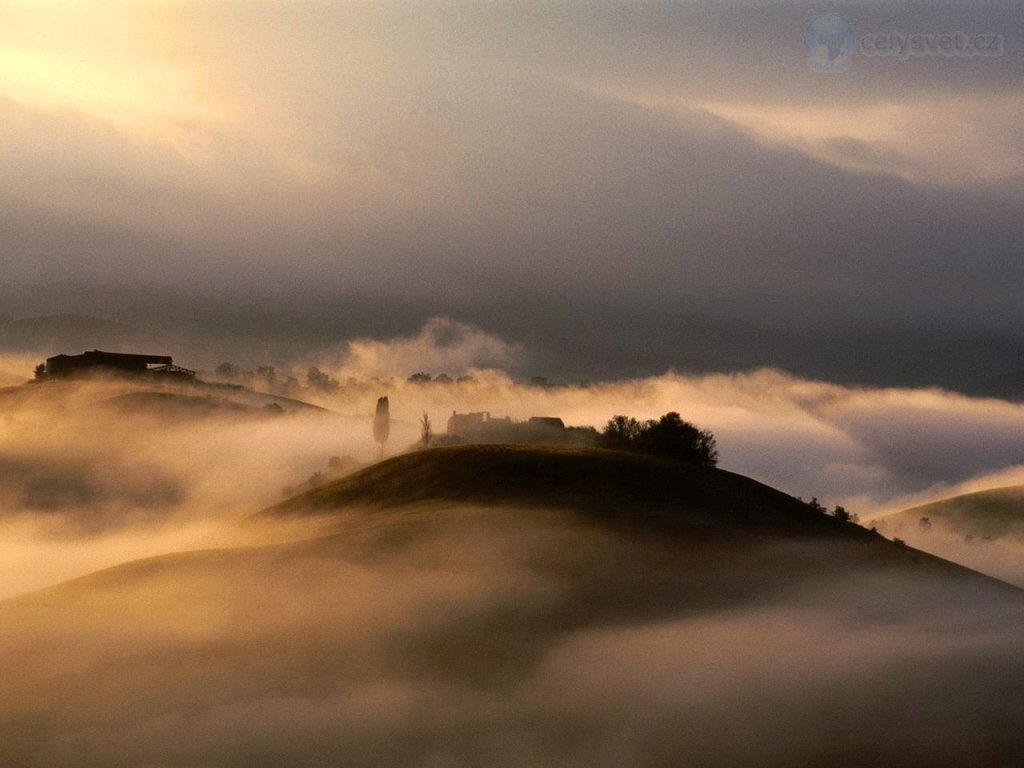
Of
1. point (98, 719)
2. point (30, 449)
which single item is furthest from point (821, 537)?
point (30, 449)

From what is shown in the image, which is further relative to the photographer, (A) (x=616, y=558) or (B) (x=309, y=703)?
(A) (x=616, y=558)

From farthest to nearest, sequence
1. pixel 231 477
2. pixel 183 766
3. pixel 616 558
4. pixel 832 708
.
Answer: pixel 231 477 < pixel 616 558 < pixel 832 708 < pixel 183 766

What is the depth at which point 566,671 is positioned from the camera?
57.8 metres

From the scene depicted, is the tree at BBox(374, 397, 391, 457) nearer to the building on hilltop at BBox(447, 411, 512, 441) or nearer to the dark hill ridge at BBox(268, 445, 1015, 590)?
the building on hilltop at BBox(447, 411, 512, 441)

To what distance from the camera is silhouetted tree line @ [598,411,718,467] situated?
114688 mm

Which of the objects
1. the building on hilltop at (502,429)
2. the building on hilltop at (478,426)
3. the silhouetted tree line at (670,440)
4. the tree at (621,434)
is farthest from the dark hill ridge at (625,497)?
the building on hilltop at (478,426)

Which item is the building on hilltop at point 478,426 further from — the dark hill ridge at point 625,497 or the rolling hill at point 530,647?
the rolling hill at point 530,647

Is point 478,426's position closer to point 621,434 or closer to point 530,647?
point 621,434

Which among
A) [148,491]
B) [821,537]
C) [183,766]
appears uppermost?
[148,491]

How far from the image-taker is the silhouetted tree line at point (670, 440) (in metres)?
115

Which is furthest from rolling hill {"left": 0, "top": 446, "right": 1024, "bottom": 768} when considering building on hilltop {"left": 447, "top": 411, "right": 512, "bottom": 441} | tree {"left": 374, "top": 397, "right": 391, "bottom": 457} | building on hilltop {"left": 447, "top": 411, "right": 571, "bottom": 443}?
building on hilltop {"left": 447, "top": 411, "right": 512, "bottom": 441}

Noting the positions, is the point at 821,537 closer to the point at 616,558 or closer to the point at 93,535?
the point at 616,558

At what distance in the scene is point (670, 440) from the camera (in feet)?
382

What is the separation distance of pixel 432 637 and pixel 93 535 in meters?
77.0
